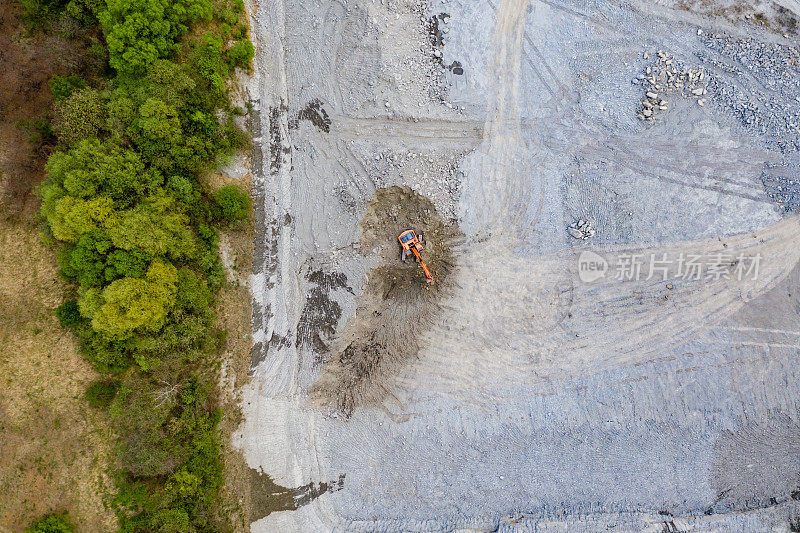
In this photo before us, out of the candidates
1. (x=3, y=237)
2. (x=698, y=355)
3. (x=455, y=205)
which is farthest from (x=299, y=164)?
(x=698, y=355)

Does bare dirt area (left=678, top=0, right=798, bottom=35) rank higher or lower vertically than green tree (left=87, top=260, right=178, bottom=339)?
higher

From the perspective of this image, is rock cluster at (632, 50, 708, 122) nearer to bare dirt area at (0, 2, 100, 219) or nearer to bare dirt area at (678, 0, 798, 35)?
bare dirt area at (678, 0, 798, 35)

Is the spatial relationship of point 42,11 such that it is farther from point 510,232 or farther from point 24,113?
point 510,232

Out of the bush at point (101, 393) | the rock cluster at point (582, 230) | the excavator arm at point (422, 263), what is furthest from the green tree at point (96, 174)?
the rock cluster at point (582, 230)

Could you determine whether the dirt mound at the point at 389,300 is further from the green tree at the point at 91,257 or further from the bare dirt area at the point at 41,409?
the green tree at the point at 91,257

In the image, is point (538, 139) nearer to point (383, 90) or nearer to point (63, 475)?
point (383, 90)

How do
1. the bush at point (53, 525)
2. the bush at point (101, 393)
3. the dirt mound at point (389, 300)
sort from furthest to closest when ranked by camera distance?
the dirt mound at point (389, 300) < the bush at point (101, 393) < the bush at point (53, 525)

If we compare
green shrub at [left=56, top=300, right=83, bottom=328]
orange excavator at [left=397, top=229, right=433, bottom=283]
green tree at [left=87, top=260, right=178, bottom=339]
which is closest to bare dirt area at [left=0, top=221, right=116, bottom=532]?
green shrub at [left=56, top=300, right=83, bottom=328]
